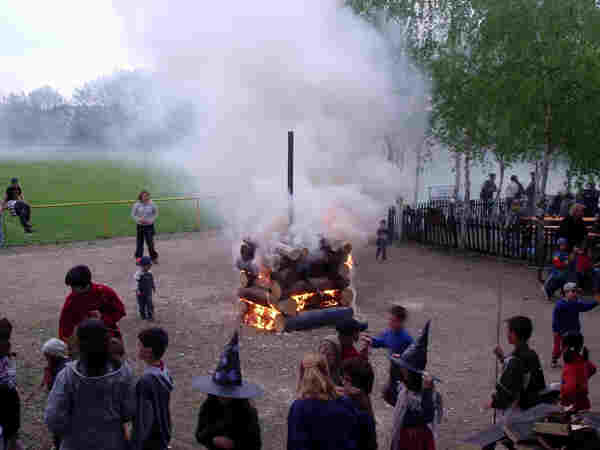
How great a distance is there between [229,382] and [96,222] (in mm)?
18578

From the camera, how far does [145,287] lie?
29.5 ft

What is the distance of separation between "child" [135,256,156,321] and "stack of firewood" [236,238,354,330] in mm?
1340

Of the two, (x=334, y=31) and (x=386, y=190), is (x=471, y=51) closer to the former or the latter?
(x=386, y=190)

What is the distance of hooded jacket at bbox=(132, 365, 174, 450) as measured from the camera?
3.69 meters

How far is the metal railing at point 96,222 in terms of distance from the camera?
1755cm

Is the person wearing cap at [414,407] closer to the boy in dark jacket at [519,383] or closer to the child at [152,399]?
the boy in dark jacket at [519,383]

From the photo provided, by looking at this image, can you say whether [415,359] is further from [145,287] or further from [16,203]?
[16,203]

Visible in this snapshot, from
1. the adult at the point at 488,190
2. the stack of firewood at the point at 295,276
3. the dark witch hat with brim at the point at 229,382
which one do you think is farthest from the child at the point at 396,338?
the adult at the point at 488,190

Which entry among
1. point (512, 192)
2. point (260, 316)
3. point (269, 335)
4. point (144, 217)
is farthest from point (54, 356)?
point (512, 192)

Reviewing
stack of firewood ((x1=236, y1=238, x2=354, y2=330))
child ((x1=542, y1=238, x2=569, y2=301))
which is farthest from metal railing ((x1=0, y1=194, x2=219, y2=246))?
child ((x1=542, y1=238, x2=569, y2=301))

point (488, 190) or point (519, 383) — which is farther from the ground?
point (488, 190)

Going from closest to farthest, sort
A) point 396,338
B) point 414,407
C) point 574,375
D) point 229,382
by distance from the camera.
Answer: point 229,382 → point 414,407 → point 574,375 → point 396,338

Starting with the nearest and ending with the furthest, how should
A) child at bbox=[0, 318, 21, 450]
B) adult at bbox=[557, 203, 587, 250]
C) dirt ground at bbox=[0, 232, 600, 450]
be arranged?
child at bbox=[0, 318, 21, 450] < dirt ground at bbox=[0, 232, 600, 450] < adult at bbox=[557, 203, 587, 250]

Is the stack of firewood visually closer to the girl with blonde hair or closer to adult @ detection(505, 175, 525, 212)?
the girl with blonde hair
